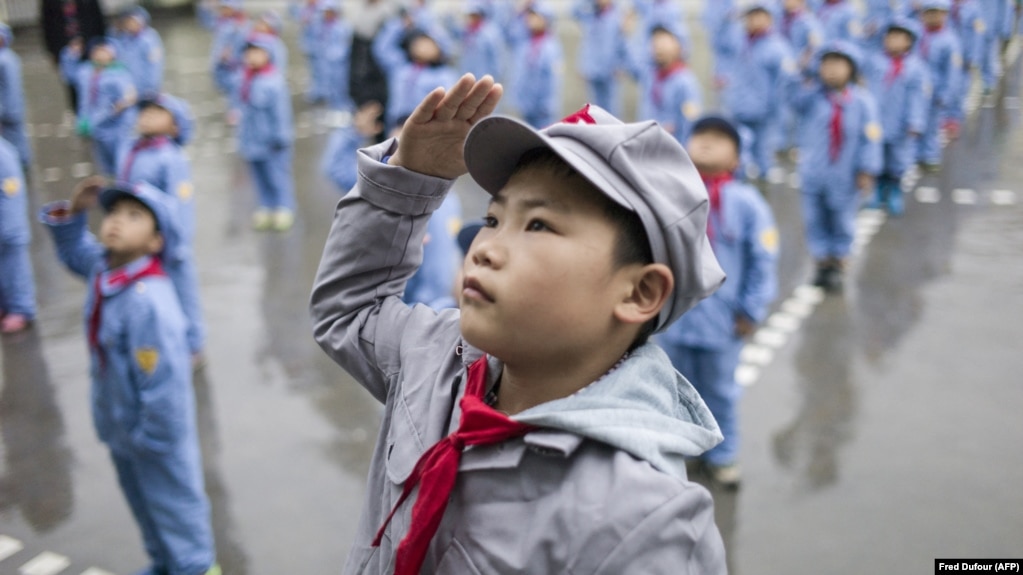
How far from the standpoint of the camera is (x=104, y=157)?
350 inches

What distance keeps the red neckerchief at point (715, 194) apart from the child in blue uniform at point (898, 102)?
4895 mm

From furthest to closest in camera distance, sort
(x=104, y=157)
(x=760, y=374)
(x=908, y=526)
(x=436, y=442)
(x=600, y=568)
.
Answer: (x=104, y=157), (x=760, y=374), (x=908, y=526), (x=436, y=442), (x=600, y=568)

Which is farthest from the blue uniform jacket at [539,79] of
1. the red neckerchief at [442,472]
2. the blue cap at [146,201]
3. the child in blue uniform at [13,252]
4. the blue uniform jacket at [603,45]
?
the red neckerchief at [442,472]

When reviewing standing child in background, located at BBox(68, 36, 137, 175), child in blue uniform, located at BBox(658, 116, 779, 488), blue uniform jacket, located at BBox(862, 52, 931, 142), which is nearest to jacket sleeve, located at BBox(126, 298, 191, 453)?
child in blue uniform, located at BBox(658, 116, 779, 488)

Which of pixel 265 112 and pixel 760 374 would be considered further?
pixel 265 112

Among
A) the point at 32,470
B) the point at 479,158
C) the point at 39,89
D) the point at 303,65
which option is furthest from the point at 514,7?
the point at 479,158

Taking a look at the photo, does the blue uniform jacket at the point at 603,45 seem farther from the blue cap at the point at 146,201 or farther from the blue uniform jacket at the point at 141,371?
the blue uniform jacket at the point at 141,371

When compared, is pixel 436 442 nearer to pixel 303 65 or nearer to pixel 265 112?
pixel 265 112

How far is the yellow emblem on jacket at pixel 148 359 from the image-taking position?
10.2ft

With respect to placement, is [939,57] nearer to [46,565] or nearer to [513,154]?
[46,565]

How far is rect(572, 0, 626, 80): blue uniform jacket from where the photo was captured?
A: 11.6 m

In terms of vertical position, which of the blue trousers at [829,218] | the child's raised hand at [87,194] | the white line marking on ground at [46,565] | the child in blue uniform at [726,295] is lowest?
the white line marking on ground at [46,565]

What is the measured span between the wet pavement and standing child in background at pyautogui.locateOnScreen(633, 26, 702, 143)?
1.37 metres

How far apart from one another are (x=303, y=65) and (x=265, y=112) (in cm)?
1139
